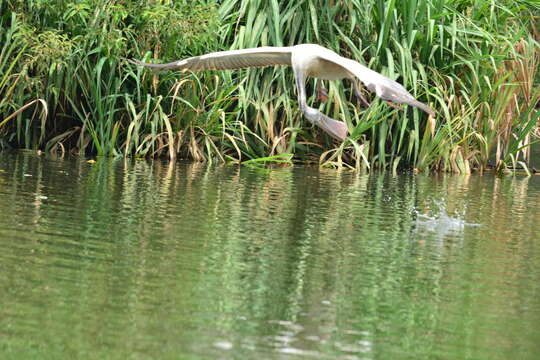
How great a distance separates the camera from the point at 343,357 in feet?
13.1

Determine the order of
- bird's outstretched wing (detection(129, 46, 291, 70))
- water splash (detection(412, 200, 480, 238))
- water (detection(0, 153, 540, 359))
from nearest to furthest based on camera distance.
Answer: water (detection(0, 153, 540, 359)), water splash (detection(412, 200, 480, 238)), bird's outstretched wing (detection(129, 46, 291, 70))

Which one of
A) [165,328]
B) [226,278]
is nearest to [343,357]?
[165,328]

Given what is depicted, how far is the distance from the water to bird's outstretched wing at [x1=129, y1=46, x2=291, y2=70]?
3.66ft

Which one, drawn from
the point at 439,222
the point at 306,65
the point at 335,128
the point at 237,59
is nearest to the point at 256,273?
the point at 439,222

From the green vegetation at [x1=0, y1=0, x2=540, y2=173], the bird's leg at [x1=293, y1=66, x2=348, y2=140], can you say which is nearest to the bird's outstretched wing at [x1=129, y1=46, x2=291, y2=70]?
the bird's leg at [x1=293, y1=66, x2=348, y2=140]

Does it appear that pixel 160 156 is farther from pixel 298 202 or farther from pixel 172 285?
pixel 172 285

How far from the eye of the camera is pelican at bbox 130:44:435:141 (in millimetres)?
8703

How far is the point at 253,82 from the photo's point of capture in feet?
45.3

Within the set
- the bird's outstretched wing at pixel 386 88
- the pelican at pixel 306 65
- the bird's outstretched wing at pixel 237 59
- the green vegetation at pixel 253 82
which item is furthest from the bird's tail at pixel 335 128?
the green vegetation at pixel 253 82

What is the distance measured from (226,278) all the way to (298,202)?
152 inches

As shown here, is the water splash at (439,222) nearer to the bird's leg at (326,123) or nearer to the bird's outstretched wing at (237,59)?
the bird's leg at (326,123)

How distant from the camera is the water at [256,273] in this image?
4.17 metres

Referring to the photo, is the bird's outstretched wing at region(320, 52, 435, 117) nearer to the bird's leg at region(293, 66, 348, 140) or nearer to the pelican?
the pelican

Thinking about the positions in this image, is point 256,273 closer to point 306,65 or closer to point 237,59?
point 306,65
